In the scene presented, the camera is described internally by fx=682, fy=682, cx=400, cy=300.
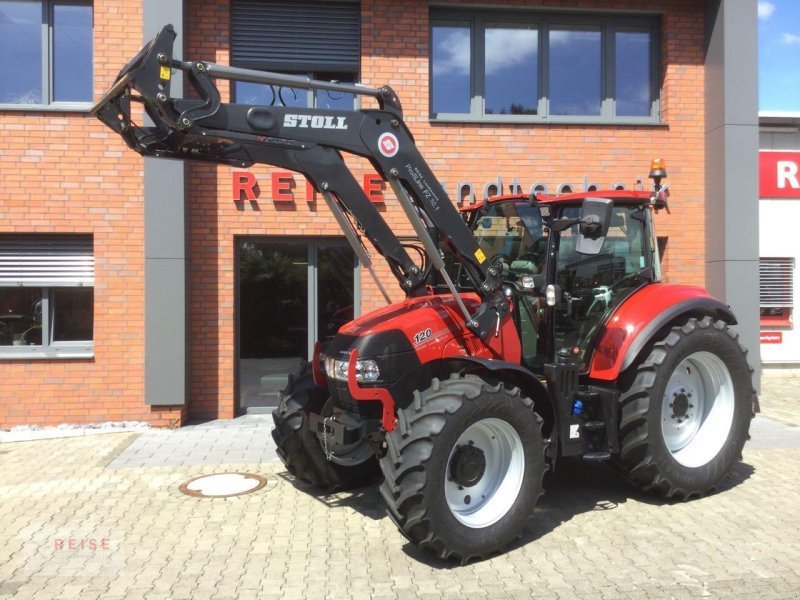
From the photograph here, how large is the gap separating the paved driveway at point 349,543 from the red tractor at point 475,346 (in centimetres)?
29

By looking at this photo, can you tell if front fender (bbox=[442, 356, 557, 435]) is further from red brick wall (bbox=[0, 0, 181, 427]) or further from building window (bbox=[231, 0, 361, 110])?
building window (bbox=[231, 0, 361, 110])

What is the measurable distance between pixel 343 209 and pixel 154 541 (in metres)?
2.64

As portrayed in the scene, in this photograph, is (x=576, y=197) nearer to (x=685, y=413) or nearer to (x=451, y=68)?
(x=685, y=413)

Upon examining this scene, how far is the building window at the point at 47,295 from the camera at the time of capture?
8.23 metres

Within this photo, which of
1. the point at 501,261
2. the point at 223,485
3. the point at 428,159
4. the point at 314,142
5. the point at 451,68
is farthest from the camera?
the point at 451,68

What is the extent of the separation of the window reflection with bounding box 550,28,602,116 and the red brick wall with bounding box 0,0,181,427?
5.36 meters

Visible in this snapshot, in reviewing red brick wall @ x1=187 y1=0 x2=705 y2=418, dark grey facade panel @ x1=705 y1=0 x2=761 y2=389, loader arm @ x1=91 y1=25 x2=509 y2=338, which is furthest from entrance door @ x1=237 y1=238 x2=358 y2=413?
dark grey facade panel @ x1=705 y1=0 x2=761 y2=389

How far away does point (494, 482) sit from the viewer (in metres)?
4.59

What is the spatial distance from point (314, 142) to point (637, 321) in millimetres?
2784

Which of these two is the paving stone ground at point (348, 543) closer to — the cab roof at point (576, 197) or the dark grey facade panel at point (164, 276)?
the dark grey facade panel at point (164, 276)

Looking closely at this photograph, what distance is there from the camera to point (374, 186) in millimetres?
8594

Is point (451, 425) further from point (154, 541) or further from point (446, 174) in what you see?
point (446, 174)

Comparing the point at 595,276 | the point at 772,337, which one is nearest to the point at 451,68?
the point at 595,276

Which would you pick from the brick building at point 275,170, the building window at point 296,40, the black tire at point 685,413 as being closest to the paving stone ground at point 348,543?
the black tire at point 685,413
